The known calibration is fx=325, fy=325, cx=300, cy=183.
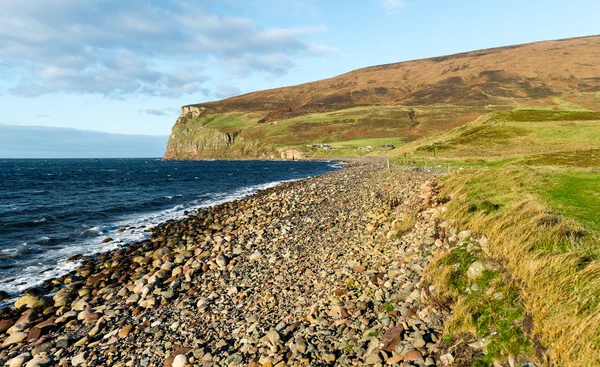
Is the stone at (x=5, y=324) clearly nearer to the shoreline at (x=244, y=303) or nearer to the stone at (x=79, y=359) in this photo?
the shoreline at (x=244, y=303)

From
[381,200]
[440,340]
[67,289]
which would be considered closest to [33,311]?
[67,289]

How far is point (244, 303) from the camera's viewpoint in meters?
10.8

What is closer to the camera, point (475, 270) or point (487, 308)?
point (487, 308)

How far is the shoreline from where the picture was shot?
786 centimetres

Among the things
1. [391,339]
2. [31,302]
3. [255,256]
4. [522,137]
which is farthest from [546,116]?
[31,302]

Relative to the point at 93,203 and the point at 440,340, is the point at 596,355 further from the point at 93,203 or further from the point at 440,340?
the point at 93,203

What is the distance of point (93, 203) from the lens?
1556 inches

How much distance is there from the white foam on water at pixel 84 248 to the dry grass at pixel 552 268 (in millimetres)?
18983

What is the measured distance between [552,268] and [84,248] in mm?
24325

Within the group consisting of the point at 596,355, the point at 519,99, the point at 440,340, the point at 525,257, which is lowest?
the point at 440,340

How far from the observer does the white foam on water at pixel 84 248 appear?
16156mm

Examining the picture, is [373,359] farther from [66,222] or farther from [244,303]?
[66,222]

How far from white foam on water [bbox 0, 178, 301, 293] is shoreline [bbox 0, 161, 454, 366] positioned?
4.80 ft

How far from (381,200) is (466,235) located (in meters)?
11.8
